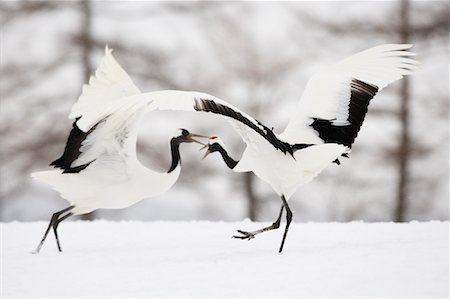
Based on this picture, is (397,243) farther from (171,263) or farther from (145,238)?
(145,238)

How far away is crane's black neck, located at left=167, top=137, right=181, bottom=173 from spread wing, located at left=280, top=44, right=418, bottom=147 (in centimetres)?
109

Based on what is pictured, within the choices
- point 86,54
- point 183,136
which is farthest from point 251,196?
point 183,136

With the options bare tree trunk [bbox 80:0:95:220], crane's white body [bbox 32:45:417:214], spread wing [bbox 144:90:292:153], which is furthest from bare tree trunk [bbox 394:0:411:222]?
spread wing [bbox 144:90:292:153]

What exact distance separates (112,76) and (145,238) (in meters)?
1.75

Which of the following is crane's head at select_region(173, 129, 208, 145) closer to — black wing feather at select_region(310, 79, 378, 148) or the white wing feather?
the white wing feather

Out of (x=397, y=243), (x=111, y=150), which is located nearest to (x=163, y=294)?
(x=111, y=150)

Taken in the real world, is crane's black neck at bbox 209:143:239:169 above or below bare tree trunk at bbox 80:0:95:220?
below

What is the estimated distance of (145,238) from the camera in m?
7.21

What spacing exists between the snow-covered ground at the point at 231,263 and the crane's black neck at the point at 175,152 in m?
0.78

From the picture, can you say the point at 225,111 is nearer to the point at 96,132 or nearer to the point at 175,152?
the point at 96,132

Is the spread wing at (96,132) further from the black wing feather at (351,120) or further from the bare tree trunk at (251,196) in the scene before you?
the bare tree trunk at (251,196)

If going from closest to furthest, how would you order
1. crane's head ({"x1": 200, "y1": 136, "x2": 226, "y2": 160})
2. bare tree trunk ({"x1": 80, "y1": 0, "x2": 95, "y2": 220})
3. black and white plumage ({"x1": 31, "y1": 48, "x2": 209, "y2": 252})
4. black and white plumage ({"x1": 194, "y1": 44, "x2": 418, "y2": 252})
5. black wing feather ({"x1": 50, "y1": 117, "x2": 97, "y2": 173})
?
black and white plumage ({"x1": 31, "y1": 48, "x2": 209, "y2": 252})
black wing feather ({"x1": 50, "y1": 117, "x2": 97, "y2": 173})
black and white plumage ({"x1": 194, "y1": 44, "x2": 418, "y2": 252})
crane's head ({"x1": 200, "y1": 136, "x2": 226, "y2": 160})
bare tree trunk ({"x1": 80, "y1": 0, "x2": 95, "y2": 220})

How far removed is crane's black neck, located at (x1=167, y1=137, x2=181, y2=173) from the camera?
21.6 feet

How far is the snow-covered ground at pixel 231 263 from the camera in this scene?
15.2ft
